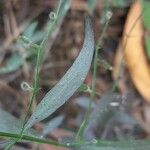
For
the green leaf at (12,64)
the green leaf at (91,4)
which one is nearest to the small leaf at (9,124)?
the green leaf at (12,64)

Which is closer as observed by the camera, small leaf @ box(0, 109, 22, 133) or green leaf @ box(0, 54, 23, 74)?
small leaf @ box(0, 109, 22, 133)

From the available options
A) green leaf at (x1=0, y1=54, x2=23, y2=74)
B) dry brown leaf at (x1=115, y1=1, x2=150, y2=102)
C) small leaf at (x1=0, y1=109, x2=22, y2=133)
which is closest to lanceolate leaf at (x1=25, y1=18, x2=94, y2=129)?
small leaf at (x1=0, y1=109, x2=22, y2=133)

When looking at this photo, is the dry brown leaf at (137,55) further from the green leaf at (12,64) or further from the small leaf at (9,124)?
the small leaf at (9,124)

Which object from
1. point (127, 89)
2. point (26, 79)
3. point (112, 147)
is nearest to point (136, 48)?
point (127, 89)

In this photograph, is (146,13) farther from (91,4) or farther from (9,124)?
(9,124)

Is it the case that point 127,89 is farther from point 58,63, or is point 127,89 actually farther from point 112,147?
point 112,147

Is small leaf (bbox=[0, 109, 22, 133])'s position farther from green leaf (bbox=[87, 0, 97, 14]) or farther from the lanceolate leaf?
green leaf (bbox=[87, 0, 97, 14])
